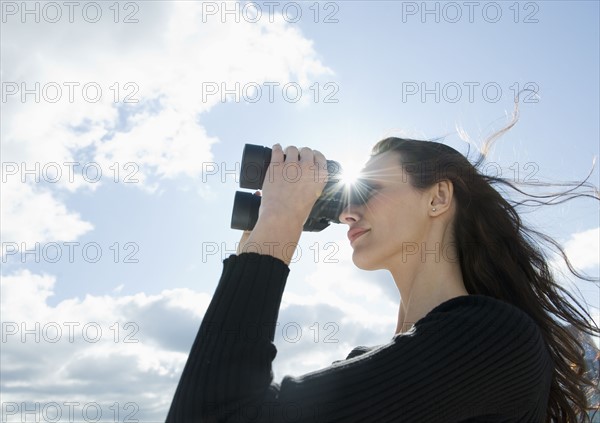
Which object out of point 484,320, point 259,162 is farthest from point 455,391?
point 259,162

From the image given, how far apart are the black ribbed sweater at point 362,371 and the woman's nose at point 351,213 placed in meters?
0.59

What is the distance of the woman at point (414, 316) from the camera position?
1.48m

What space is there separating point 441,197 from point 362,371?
0.91 m

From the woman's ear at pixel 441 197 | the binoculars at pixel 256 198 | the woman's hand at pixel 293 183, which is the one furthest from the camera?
the woman's ear at pixel 441 197

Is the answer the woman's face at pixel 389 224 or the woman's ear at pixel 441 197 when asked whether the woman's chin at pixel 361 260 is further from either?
the woman's ear at pixel 441 197

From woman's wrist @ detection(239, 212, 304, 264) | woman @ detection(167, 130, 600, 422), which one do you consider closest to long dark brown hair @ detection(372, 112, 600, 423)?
woman @ detection(167, 130, 600, 422)

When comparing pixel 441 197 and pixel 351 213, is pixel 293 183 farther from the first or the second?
pixel 441 197

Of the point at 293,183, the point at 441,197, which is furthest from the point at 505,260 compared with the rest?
the point at 293,183

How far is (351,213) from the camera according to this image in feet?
7.41

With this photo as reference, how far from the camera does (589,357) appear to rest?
2467mm

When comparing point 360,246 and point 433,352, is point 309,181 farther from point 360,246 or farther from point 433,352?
point 433,352

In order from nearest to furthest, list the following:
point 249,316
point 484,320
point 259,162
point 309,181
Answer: point 249,316, point 484,320, point 309,181, point 259,162

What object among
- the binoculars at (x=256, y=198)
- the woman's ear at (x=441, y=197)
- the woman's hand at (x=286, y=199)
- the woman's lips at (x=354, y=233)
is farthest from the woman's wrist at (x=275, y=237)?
the woman's ear at (x=441, y=197)

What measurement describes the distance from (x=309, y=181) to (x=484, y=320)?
2.04 feet
